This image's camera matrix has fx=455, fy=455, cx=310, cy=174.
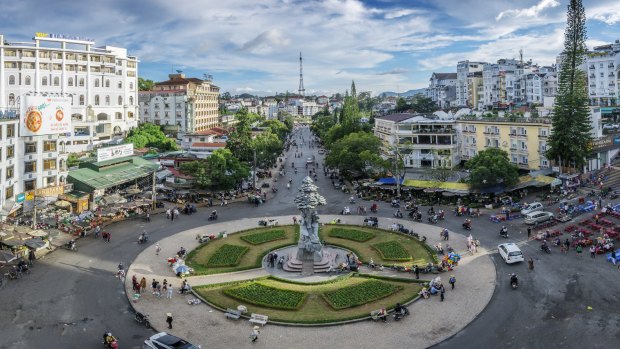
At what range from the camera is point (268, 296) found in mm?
27922

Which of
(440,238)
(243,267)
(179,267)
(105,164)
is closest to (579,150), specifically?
(440,238)

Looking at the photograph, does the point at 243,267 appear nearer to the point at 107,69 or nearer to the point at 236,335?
the point at 236,335

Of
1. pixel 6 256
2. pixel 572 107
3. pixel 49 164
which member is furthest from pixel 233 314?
pixel 572 107

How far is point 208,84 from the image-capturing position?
442 feet

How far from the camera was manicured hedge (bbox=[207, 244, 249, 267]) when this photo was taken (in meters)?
34.3

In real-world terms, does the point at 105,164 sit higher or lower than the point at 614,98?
lower

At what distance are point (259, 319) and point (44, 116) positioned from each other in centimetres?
3674

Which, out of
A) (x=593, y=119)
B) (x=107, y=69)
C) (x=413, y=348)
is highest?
(x=107, y=69)

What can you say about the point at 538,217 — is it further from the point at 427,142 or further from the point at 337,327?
the point at 427,142

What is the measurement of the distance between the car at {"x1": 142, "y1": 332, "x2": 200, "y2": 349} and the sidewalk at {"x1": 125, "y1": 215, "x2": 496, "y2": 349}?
157 cm

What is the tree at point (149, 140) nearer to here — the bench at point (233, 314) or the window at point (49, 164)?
the window at point (49, 164)

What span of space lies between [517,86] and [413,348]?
13086 centimetres

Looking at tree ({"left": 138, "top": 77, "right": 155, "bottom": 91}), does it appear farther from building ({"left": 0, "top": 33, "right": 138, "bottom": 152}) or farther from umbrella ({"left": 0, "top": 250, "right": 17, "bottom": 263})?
umbrella ({"left": 0, "top": 250, "right": 17, "bottom": 263})

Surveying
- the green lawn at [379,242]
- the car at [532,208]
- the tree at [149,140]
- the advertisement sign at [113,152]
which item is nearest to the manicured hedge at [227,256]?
the green lawn at [379,242]
